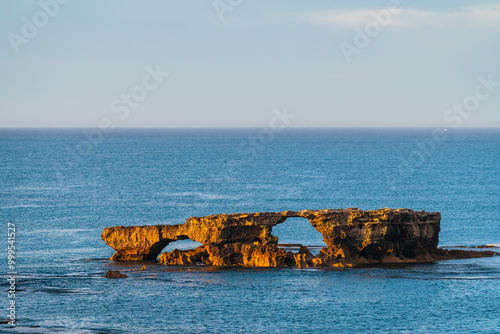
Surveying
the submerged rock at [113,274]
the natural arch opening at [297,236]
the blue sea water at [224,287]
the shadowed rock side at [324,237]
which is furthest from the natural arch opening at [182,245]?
the submerged rock at [113,274]

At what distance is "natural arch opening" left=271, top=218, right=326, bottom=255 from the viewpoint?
81688 millimetres

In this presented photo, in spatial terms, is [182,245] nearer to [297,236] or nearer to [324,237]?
[297,236]

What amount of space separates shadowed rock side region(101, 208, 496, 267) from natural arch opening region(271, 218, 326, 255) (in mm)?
7554

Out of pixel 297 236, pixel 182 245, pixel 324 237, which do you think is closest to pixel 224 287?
pixel 324 237

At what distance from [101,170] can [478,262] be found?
444 ft

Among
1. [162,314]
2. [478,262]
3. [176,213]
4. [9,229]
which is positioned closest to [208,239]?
[162,314]

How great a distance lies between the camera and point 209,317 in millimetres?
53625

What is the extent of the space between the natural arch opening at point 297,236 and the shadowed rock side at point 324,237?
755 cm

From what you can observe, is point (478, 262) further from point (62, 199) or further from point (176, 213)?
point (62, 199)

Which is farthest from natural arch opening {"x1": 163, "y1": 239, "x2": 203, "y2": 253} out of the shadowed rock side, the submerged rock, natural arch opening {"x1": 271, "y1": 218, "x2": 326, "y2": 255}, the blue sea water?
the submerged rock

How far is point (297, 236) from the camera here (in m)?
93.0

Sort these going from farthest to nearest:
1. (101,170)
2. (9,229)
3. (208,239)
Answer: (101,170)
(9,229)
(208,239)

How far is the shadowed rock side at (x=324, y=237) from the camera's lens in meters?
68.5

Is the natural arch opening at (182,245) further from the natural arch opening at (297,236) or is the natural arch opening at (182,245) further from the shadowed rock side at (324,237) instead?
the shadowed rock side at (324,237)
